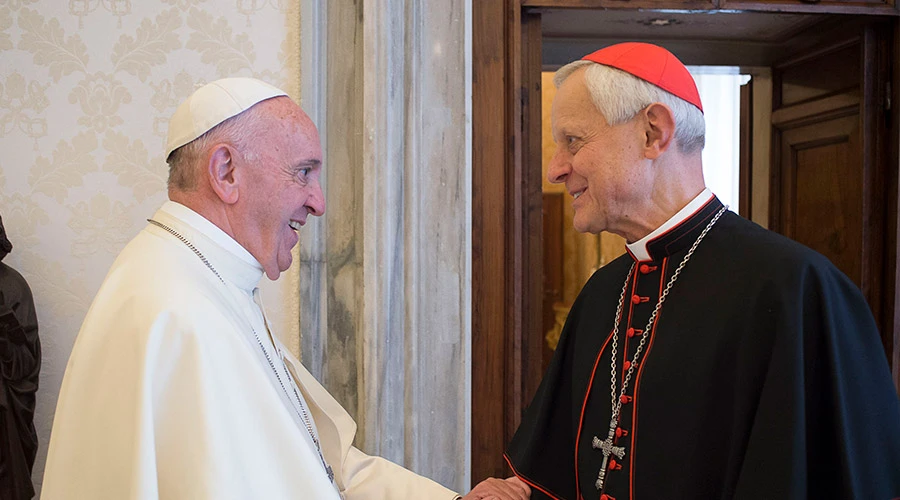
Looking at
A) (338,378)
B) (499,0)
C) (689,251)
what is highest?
(499,0)

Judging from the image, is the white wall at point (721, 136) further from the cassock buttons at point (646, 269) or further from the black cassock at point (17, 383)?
the black cassock at point (17, 383)

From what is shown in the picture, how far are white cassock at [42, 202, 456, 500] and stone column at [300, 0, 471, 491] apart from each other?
1141 mm

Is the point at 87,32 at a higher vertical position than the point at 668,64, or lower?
higher

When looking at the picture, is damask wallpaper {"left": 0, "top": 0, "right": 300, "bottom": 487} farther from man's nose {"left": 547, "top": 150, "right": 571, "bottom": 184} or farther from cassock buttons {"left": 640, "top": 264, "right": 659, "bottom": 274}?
cassock buttons {"left": 640, "top": 264, "right": 659, "bottom": 274}

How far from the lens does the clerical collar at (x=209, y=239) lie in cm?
171

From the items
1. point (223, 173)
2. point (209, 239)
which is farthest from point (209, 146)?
point (209, 239)

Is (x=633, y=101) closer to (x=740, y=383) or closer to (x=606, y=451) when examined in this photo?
(x=740, y=383)

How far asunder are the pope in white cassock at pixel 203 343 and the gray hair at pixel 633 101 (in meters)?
0.71

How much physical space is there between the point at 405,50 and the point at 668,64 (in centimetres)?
126

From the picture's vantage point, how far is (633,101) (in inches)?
68.6

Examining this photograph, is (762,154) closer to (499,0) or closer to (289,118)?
(499,0)

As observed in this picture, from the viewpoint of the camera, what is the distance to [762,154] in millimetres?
3881

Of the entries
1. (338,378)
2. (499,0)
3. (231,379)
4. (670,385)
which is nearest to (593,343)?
(670,385)

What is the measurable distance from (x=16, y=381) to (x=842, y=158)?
132 inches
